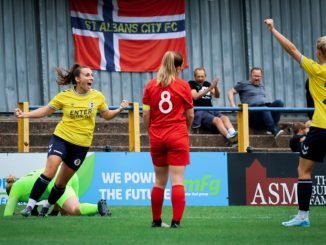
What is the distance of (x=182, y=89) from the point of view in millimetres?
14359

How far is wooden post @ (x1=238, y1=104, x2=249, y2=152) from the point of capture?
2255 cm

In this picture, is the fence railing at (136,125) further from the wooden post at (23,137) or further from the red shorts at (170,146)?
the red shorts at (170,146)

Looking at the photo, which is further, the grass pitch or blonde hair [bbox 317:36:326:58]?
blonde hair [bbox 317:36:326:58]

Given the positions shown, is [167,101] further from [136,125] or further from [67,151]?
[136,125]

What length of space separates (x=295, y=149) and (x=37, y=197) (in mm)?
7747

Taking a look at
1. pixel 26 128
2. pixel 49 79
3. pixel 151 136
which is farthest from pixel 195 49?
pixel 151 136

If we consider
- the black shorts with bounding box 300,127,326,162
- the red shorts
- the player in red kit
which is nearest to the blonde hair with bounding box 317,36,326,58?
the black shorts with bounding box 300,127,326,162

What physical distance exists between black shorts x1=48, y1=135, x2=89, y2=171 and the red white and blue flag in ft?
28.5

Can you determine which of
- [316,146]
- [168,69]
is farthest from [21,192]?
[316,146]

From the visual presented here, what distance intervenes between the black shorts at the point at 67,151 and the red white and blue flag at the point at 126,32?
868 cm

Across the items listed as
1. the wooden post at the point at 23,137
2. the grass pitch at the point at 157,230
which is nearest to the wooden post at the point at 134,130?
the wooden post at the point at 23,137

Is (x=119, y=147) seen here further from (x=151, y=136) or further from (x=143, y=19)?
(x=151, y=136)

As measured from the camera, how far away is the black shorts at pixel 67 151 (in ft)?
54.1

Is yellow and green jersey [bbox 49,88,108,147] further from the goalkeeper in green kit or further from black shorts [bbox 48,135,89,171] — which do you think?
the goalkeeper in green kit
